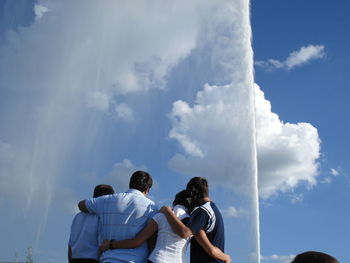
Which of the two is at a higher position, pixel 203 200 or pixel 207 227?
pixel 203 200

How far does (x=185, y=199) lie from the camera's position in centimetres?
783

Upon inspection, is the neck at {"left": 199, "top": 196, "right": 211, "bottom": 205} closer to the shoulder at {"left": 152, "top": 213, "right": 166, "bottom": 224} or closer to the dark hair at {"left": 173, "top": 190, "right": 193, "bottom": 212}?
the dark hair at {"left": 173, "top": 190, "right": 193, "bottom": 212}

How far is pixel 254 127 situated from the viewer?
1069 inches

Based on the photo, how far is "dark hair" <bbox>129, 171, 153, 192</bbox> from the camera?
815 cm

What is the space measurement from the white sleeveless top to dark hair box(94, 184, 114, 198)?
1.63 m

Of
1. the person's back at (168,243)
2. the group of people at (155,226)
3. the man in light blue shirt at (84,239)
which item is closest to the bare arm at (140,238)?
the group of people at (155,226)

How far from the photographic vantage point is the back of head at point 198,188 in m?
7.77

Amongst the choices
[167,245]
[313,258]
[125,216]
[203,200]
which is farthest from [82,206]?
[313,258]

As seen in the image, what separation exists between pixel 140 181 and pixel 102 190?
3.65 ft

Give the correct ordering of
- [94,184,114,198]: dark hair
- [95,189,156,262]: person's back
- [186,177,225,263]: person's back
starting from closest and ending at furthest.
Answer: [186,177,225,263]: person's back < [95,189,156,262]: person's back < [94,184,114,198]: dark hair

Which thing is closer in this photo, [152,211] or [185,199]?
[185,199]

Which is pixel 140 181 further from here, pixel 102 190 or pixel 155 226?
pixel 102 190

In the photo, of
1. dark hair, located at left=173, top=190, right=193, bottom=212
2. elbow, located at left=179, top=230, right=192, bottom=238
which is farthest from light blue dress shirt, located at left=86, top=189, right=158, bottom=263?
elbow, located at left=179, top=230, right=192, bottom=238

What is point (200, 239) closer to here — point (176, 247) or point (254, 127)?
point (176, 247)
